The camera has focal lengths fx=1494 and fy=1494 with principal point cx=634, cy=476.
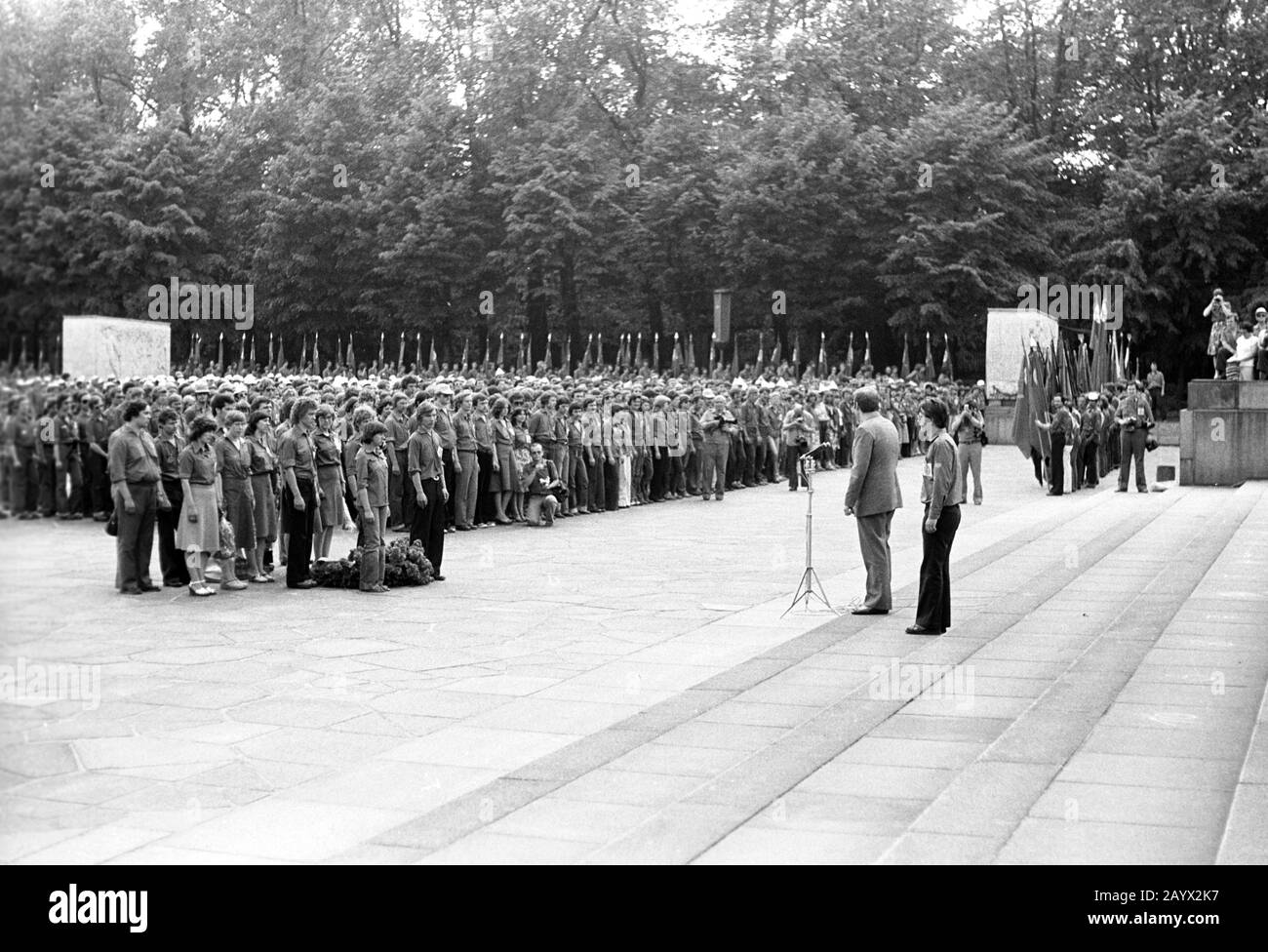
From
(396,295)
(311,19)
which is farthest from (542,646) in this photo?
(396,295)

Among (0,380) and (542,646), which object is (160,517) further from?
(0,380)

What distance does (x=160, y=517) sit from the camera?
47.5 feet

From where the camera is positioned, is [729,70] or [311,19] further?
[729,70]

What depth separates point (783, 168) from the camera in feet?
184

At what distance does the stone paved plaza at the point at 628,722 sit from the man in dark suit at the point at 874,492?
39cm

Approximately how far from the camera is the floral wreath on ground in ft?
47.3

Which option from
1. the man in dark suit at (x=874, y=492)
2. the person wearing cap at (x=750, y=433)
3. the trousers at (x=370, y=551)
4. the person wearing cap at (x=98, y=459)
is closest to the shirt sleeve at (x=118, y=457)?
the trousers at (x=370, y=551)

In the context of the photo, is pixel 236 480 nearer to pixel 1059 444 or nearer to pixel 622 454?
pixel 622 454

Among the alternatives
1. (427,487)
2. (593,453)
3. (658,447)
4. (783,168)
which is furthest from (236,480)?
(783,168)

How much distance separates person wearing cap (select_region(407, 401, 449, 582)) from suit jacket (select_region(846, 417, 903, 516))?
4451 mm

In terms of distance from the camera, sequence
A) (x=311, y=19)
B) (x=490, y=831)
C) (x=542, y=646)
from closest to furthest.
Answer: (x=490, y=831) → (x=542, y=646) → (x=311, y=19)

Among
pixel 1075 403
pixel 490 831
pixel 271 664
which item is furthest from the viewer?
pixel 1075 403

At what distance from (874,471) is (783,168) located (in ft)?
148
